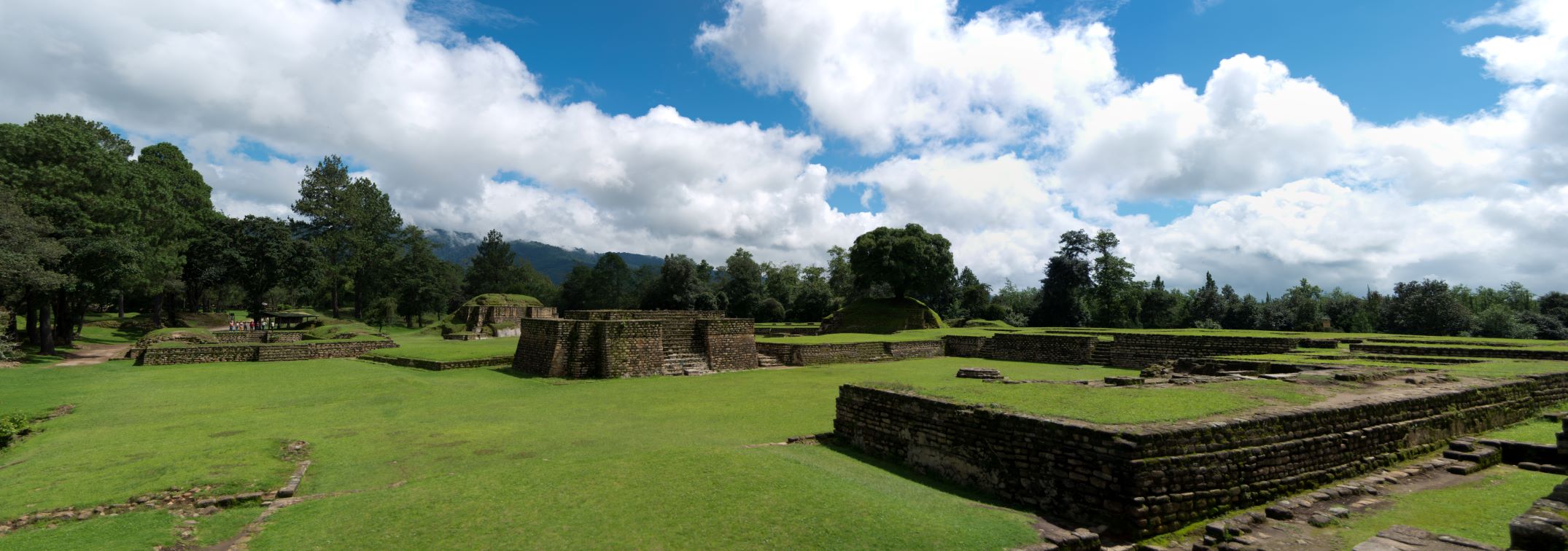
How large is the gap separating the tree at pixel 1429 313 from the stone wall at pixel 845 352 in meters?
33.6

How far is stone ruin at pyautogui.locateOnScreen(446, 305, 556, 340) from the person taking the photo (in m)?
33.5

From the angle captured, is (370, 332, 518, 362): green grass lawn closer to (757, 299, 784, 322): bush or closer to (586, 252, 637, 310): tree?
(757, 299, 784, 322): bush

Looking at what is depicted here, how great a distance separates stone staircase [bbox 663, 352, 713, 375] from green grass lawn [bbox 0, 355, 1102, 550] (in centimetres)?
398

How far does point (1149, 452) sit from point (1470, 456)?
4665mm

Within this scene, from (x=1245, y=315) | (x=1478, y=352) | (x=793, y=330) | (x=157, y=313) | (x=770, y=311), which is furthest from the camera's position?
(x=770, y=311)

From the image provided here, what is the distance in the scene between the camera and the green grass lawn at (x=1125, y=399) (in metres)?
5.69

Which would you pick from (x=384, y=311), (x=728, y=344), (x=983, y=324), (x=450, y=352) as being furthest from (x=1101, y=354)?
(x=384, y=311)

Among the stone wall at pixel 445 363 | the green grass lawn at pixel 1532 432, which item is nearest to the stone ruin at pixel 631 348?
the stone wall at pixel 445 363

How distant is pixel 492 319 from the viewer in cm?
3469

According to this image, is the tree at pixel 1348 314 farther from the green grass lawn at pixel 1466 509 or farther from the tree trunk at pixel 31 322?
the tree trunk at pixel 31 322

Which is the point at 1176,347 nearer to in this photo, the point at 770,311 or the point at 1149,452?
the point at 1149,452

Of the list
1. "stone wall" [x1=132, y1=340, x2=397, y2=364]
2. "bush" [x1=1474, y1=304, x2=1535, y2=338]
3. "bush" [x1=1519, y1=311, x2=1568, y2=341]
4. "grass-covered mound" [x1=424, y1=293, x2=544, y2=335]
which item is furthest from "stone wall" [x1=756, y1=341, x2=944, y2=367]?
"bush" [x1=1519, y1=311, x2=1568, y2=341]

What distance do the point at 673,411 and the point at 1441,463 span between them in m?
9.83

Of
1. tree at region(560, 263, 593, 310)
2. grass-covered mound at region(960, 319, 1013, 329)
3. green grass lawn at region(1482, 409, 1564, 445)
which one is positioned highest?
tree at region(560, 263, 593, 310)
